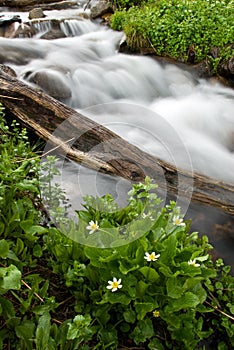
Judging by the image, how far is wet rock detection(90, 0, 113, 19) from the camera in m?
10.00

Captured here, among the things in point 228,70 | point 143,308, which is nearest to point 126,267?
point 143,308

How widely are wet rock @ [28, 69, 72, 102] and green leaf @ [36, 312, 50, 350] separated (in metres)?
4.55

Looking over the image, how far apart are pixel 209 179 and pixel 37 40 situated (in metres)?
5.98

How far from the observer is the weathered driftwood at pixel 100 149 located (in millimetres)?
3283

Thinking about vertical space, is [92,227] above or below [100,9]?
above

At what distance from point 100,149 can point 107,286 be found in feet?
5.48

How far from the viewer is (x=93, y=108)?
6.12m

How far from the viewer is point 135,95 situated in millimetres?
6727

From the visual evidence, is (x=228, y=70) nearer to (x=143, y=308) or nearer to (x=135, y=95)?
(x=135, y=95)

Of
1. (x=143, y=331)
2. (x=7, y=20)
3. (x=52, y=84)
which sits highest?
(x=143, y=331)

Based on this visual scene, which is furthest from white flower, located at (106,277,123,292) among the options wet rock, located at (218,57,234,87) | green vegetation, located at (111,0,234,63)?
green vegetation, located at (111,0,234,63)

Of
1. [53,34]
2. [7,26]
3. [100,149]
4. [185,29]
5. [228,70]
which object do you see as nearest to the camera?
[100,149]

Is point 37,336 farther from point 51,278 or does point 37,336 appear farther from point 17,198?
point 17,198

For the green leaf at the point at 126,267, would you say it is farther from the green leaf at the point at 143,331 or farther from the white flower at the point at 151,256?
the green leaf at the point at 143,331
